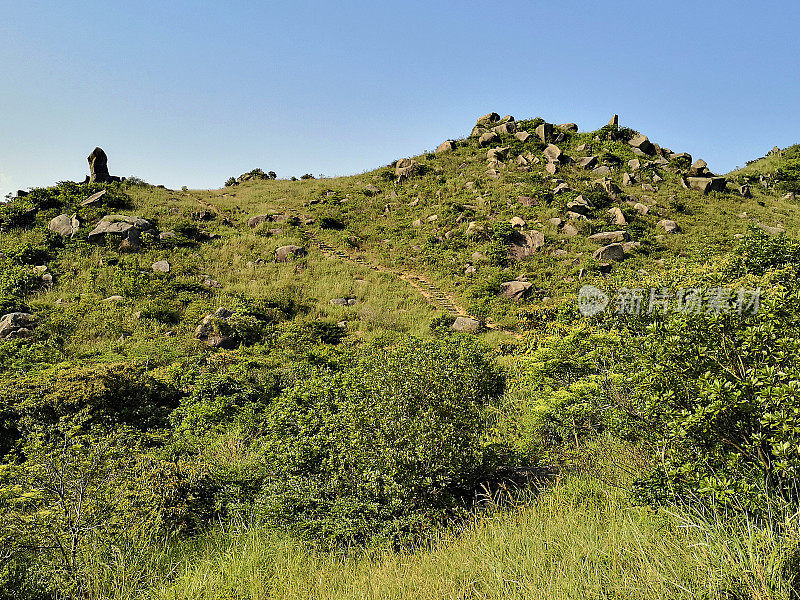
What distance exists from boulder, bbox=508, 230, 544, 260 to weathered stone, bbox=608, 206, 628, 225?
468cm

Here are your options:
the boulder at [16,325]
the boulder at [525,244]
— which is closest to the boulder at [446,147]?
the boulder at [525,244]

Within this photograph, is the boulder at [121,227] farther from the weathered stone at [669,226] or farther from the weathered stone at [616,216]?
the weathered stone at [669,226]

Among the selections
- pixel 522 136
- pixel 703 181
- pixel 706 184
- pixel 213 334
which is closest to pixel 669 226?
pixel 706 184

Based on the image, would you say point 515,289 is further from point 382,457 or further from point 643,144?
point 643,144

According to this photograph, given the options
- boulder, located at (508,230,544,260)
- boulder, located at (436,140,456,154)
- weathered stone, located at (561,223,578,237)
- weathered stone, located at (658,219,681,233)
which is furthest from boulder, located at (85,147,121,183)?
weathered stone, located at (658,219,681,233)

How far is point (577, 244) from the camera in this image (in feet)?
74.1

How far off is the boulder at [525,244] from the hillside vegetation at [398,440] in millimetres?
4503

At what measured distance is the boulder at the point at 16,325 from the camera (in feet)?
42.1

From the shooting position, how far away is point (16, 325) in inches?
522

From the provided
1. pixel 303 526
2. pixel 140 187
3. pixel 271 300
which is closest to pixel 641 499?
pixel 303 526

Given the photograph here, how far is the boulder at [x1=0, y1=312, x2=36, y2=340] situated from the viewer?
12.8 m

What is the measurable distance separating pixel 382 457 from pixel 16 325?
13.8 m

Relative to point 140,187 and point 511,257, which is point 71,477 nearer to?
point 511,257

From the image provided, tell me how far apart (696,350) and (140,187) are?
34.1 metres
